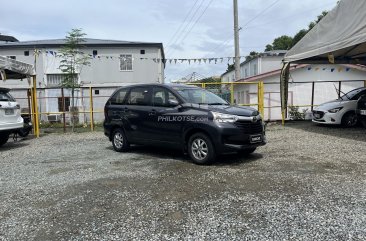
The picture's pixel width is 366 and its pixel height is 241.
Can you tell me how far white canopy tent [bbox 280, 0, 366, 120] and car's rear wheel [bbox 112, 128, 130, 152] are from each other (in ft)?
23.9

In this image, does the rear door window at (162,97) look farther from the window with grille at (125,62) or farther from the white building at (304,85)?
the window with grille at (125,62)

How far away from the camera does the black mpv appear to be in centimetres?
713

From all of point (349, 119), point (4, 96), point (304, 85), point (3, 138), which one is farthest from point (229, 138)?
point (304, 85)

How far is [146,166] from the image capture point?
7.42 m

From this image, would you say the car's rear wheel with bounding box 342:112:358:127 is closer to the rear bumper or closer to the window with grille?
the rear bumper

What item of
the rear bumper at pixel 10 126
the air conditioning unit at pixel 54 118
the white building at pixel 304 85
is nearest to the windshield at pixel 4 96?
the rear bumper at pixel 10 126

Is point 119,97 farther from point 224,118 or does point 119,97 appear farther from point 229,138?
point 229,138

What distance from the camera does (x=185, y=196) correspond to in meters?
5.25

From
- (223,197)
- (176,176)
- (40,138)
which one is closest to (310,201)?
(223,197)

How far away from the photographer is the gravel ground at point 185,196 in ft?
13.3

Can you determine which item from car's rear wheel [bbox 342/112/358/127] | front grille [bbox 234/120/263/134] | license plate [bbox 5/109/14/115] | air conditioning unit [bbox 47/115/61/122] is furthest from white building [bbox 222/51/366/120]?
air conditioning unit [bbox 47/115/61/122]

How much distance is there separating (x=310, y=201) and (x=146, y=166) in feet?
11.8

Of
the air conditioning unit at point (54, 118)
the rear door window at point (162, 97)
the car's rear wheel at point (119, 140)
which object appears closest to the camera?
the rear door window at point (162, 97)

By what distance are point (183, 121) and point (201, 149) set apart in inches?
29.0
